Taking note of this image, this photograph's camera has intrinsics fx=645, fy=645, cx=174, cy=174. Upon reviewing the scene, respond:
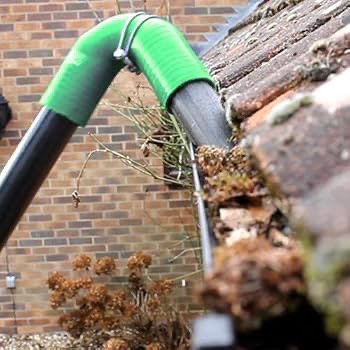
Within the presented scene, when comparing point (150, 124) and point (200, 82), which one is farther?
point (150, 124)

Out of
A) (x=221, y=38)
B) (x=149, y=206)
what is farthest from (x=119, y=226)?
(x=221, y=38)

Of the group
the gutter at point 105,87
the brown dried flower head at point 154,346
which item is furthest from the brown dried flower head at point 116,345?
the gutter at point 105,87

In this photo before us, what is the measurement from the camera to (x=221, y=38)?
5.27 metres

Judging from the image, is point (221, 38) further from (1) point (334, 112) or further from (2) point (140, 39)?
(1) point (334, 112)

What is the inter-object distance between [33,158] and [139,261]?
12.4ft

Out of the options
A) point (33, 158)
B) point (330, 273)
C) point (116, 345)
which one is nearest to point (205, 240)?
point (330, 273)

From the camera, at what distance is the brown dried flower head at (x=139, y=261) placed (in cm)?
572

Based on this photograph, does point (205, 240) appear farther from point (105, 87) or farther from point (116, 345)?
point (116, 345)

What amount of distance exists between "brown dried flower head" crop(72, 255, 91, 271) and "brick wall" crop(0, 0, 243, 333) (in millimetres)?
295

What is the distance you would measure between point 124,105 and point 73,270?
65.1 inches

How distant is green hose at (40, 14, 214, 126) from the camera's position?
1932mm

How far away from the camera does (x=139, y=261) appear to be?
5.71 meters

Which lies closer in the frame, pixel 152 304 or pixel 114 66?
pixel 114 66

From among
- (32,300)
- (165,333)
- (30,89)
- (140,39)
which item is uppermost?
(30,89)
